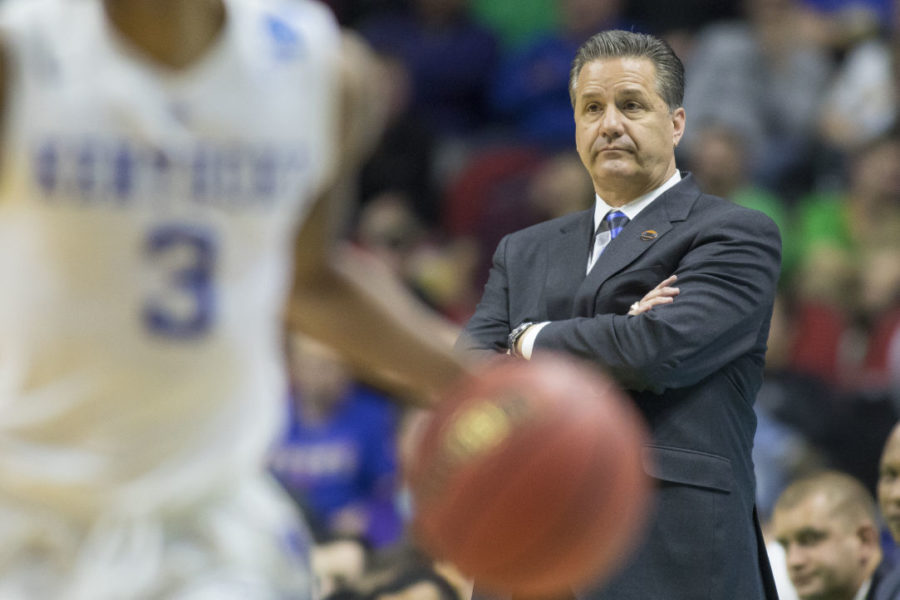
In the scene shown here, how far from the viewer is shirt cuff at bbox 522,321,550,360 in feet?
13.7

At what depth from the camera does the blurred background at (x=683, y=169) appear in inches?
297

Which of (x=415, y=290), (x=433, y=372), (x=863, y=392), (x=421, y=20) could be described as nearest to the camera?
(x=433, y=372)

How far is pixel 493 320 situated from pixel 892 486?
1964 mm

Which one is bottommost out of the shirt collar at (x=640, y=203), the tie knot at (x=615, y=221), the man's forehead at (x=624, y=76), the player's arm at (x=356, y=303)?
the tie knot at (x=615, y=221)

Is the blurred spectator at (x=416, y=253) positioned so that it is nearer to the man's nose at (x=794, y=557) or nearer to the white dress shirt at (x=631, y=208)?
the man's nose at (x=794, y=557)

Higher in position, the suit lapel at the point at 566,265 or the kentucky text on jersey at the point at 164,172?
the kentucky text on jersey at the point at 164,172

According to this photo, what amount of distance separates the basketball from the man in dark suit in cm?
133

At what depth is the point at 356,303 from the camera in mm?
2846

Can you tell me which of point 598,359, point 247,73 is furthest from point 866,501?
point 247,73

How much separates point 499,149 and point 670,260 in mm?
5772

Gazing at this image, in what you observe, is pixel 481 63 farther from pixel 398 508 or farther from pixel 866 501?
pixel 866 501

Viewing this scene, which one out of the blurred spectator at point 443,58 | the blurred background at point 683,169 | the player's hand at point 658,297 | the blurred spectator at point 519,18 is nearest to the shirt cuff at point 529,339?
the player's hand at point 658,297

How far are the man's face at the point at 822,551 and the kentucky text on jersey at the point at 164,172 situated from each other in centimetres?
341

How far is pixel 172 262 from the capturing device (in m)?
2.59
